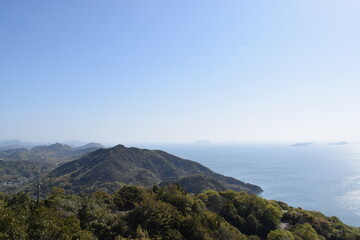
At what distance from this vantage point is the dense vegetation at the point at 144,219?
66.5ft

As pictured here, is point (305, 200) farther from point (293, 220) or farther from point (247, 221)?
point (247, 221)

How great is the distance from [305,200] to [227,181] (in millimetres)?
65301

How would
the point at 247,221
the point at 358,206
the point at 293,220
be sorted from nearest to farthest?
the point at 247,221
the point at 293,220
the point at 358,206

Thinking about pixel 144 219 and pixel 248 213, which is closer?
pixel 144 219

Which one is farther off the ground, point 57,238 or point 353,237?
point 57,238

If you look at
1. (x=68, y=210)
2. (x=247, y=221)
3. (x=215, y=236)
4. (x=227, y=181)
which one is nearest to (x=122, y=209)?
(x=68, y=210)

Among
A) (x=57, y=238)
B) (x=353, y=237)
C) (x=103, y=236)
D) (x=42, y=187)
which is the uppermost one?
(x=57, y=238)

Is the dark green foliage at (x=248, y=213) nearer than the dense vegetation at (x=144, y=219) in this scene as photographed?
No

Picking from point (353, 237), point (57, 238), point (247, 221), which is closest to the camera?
point (57, 238)

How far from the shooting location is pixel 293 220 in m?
53.7

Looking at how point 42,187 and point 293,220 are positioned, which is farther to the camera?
point 42,187

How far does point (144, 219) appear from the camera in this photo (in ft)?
104

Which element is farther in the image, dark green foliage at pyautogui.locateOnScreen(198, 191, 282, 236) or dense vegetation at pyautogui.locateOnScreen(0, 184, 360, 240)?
dark green foliage at pyautogui.locateOnScreen(198, 191, 282, 236)

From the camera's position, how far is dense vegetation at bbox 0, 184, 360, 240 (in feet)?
66.5
